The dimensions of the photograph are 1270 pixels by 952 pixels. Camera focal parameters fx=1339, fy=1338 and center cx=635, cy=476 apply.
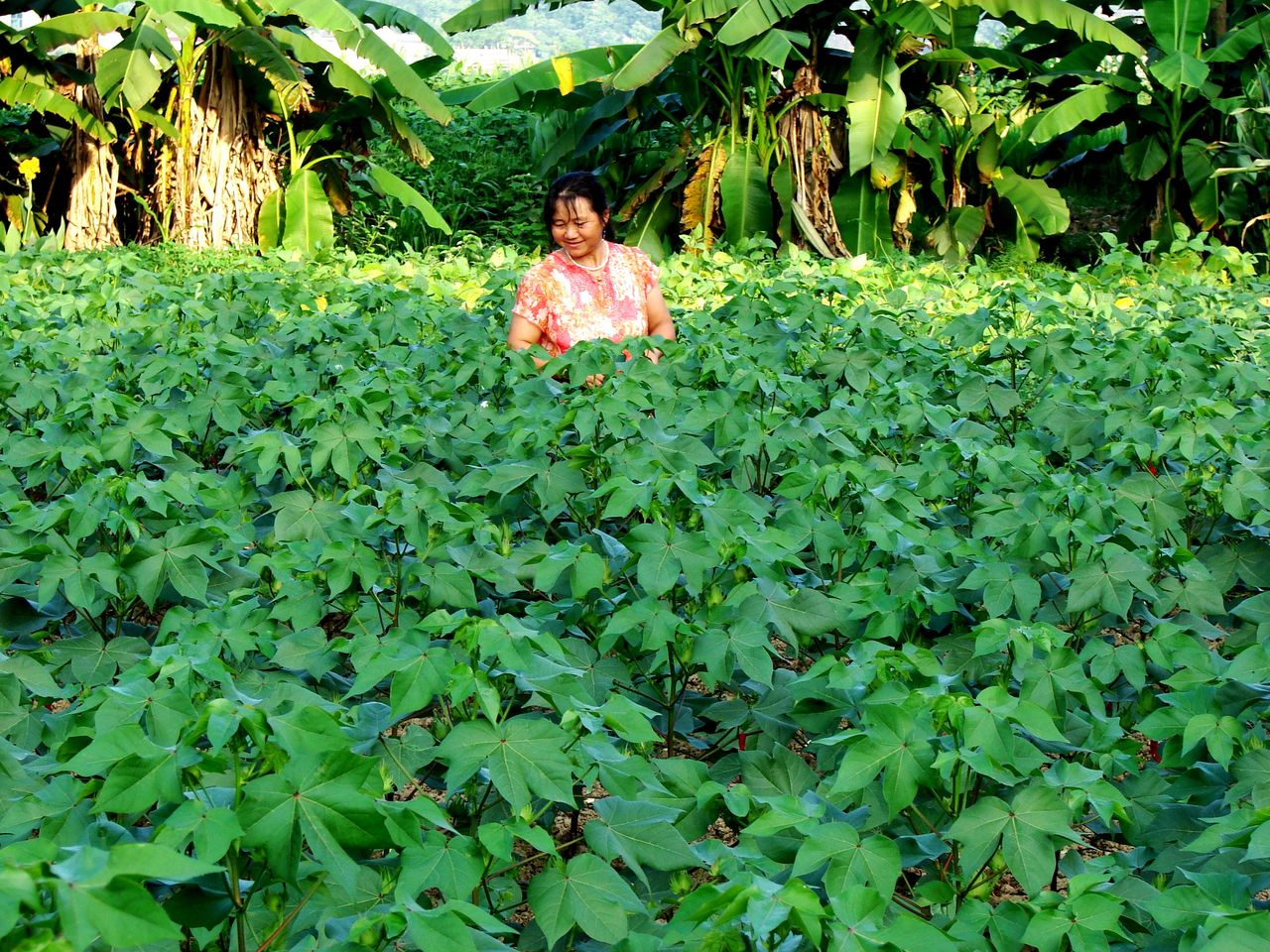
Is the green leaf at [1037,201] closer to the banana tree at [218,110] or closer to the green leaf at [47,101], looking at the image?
→ the banana tree at [218,110]

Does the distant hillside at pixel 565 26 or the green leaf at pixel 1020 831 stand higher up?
the distant hillside at pixel 565 26

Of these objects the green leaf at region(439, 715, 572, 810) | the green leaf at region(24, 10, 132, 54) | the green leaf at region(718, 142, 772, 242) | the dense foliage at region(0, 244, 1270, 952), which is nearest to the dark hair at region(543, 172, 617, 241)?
the dense foliage at region(0, 244, 1270, 952)

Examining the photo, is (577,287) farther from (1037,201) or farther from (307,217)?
(1037,201)

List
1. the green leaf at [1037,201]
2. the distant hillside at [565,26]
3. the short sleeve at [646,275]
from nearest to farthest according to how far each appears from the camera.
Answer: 1. the short sleeve at [646,275]
2. the green leaf at [1037,201]
3. the distant hillside at [565,26]

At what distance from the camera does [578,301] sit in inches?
237

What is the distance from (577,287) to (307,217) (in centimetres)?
613

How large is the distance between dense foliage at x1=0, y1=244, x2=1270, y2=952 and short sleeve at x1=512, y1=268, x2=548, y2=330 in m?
0.94

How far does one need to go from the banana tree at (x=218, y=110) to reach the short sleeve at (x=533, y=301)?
5.58 metres

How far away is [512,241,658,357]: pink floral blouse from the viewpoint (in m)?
5.97

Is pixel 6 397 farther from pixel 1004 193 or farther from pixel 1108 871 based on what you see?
pixel 1004 193

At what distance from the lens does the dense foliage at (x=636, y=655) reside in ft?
5.71

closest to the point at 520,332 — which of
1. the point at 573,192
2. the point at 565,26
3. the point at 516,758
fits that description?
the point at 573,192

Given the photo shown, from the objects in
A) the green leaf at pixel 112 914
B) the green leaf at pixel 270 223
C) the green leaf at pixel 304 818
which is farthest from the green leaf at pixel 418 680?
the green leaf at pixel 270 223

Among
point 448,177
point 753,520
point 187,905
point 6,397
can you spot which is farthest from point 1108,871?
point 448,177
